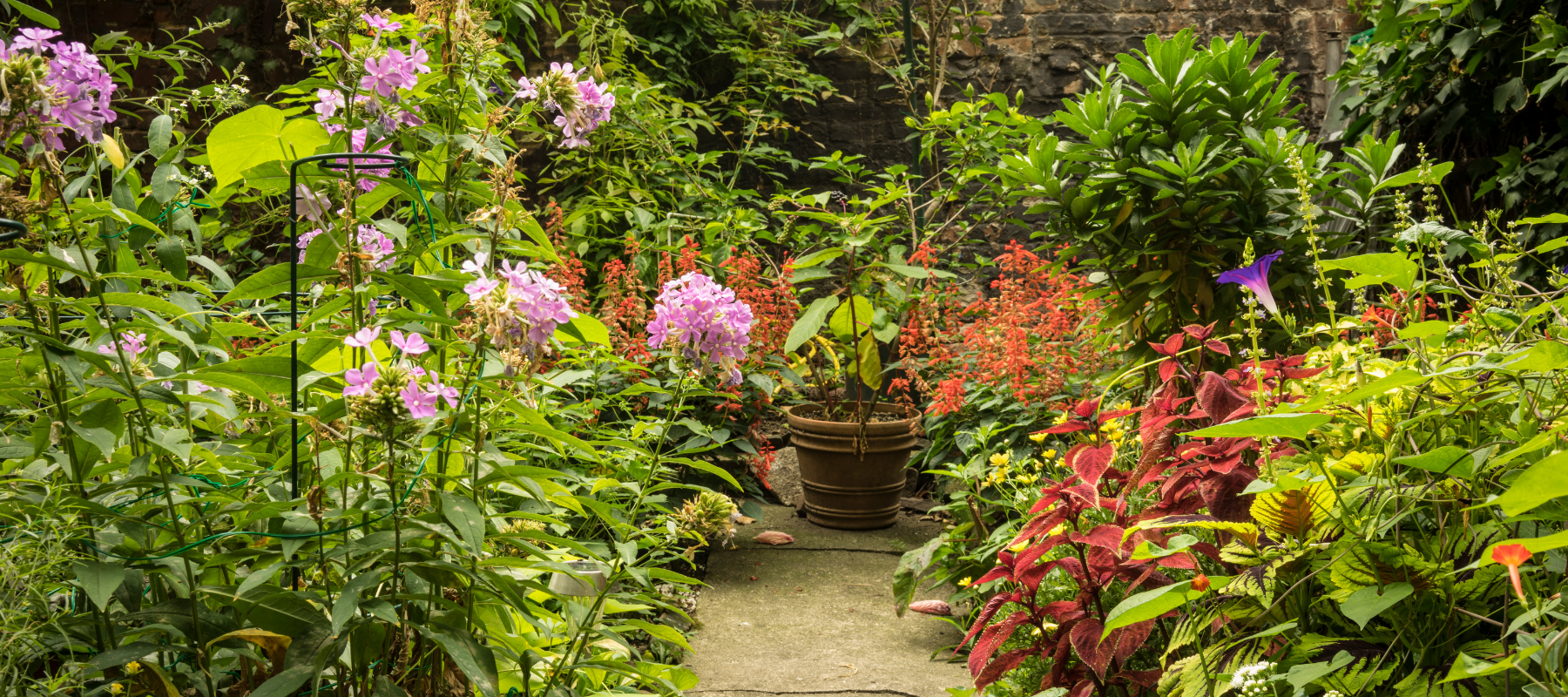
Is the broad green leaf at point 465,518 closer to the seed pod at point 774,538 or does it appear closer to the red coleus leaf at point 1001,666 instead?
the red coleus leaf at point 1001,666

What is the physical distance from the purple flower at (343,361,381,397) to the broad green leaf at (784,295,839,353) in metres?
2.30

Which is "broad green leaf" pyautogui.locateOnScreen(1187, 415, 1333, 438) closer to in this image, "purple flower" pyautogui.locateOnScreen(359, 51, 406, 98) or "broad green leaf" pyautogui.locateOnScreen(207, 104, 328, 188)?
"purple flower" pyautogui.locateOnScreen(359, 51, 406, 98)

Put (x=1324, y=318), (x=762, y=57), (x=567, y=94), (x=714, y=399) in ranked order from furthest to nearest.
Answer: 1. (x=762, y=57)
2. (x=714, y=399)
3. (x=1324, y=318)
4. (x=567, y=94)

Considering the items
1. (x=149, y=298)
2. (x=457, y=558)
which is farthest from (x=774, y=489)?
(x=149, y=298)

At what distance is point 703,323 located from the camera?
124 centimetres

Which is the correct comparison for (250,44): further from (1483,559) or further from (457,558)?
(1483,559)

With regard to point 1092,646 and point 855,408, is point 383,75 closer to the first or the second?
point 1092,646

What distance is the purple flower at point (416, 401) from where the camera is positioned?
83 cm

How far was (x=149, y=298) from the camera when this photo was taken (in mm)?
899

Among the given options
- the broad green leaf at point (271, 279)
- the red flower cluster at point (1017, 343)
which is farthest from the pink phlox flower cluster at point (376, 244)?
the red flower cluster at point (1017, 343)

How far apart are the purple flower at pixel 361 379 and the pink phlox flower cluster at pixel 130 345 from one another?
36 centimetres

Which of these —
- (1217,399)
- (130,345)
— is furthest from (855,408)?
(130,345)

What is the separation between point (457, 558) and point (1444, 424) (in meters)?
1.12

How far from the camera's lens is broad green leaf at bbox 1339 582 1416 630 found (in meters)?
0.85
